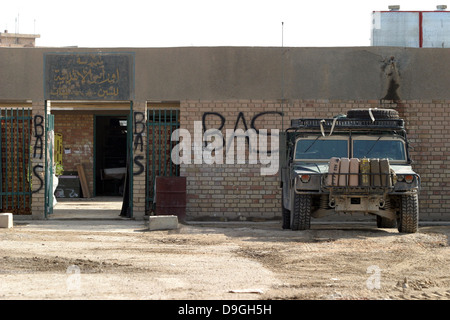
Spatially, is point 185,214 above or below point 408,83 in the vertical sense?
below

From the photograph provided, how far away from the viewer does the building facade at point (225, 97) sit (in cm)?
1547

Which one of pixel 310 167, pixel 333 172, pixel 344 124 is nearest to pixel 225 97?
pixel 344 124

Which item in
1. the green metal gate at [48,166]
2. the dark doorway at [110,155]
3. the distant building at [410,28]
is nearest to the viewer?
the green metal gate at [48,166]

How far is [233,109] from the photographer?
15.6m

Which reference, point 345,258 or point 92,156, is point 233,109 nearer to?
point 345,258

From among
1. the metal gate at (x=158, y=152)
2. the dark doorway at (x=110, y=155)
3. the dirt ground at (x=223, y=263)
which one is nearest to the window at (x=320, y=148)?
the dirt ground at (x=223, y=263)

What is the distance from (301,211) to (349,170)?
1.05 m

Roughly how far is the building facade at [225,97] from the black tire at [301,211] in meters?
3.46

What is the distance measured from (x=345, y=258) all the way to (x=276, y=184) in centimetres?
634

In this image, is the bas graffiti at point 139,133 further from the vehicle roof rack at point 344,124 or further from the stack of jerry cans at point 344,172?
the stack of jerry cans at point 344,172

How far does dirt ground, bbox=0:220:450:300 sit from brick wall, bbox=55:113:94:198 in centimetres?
1037

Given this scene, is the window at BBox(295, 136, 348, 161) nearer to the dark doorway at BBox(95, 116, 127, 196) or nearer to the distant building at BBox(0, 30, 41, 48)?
the dark doorway at BBox(95, 116, 127, 196)
